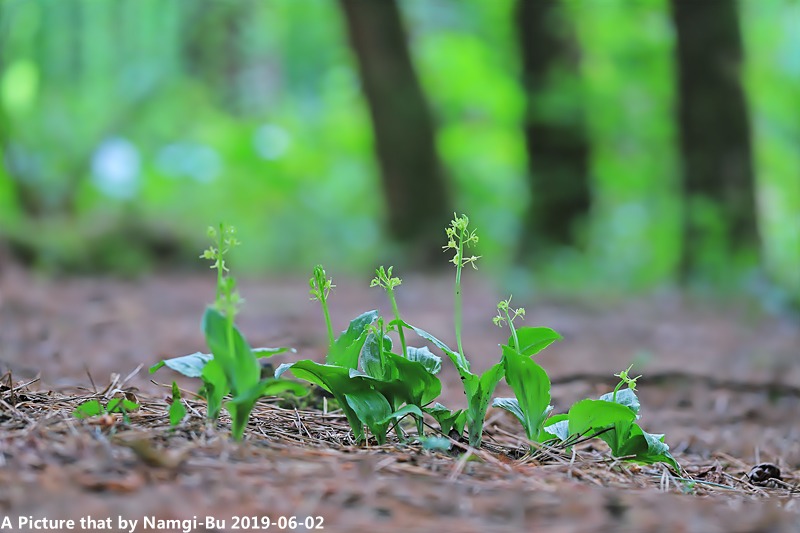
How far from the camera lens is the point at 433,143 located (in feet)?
27.1

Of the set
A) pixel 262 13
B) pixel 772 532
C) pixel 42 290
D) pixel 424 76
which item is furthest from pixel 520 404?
pixel 262 13

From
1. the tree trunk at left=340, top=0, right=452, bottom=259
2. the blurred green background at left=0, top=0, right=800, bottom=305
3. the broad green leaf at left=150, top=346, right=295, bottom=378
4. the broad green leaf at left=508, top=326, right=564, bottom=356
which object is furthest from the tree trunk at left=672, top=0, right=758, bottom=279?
the broad green leaf at left=150, top=346, right=295, bottom=378

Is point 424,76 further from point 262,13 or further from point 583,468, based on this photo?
point 583,468

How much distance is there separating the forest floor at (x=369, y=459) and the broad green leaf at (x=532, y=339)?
27 cm

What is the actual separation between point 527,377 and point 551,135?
6.62 metres

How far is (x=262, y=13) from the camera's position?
12.6 metres

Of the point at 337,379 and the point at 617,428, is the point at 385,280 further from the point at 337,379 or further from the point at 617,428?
the point at 617,428

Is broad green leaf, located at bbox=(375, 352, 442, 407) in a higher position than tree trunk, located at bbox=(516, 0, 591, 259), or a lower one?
lower

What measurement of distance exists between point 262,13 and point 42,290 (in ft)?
27.5

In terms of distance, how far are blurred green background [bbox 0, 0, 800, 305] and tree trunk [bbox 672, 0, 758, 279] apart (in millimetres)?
19

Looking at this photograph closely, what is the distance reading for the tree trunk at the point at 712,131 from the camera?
250 inches

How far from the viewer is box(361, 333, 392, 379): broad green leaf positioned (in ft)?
5.79

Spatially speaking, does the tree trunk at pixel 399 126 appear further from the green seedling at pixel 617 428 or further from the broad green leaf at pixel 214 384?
the broad green leaf at pixel 214 384

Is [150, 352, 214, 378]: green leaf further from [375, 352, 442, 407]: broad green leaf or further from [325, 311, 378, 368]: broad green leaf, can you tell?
[375, 352, 442, 407]: broad green leaf
